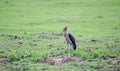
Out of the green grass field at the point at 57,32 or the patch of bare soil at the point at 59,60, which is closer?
the green grass field at the point at 57,32

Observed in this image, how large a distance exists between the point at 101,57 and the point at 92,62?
1056 mm

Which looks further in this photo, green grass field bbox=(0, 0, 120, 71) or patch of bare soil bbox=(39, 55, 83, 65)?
patch of bare soil bbox=(39, 55, 83, 65)

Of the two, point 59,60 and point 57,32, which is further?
point 57,32

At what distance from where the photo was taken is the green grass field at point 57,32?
15180 mm

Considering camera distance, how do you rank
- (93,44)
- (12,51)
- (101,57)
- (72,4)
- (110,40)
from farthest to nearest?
(72,4) → (110,40) → (93,44) → (12,51) → (101,57)

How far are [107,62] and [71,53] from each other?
2356 mm

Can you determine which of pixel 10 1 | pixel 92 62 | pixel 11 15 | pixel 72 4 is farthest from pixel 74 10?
pixel 92 62

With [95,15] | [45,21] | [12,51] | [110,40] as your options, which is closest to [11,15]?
[45,21]

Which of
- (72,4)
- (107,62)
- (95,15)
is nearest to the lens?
(107,62)

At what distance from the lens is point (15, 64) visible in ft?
50.1

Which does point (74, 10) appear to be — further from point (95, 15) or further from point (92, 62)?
point (92, 62)

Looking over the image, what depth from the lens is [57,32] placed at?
26438 millimetres

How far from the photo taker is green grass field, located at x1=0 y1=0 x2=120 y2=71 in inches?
598

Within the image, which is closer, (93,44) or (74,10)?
(93,44)
